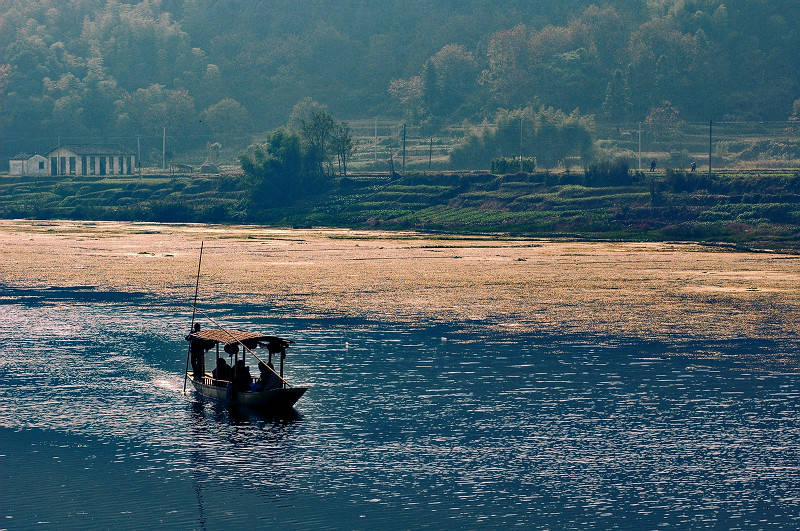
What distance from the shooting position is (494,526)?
3188 cm

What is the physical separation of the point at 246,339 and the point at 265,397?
3.40 meters

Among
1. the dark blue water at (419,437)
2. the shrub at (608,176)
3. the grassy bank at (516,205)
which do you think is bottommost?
the dark blue water at (419,437)

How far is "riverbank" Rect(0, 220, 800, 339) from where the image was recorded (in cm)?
6919

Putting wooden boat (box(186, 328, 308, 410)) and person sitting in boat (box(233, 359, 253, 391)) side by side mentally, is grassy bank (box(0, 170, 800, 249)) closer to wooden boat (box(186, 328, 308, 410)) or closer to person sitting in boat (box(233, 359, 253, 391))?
wooden boat (box(186, 328, 308, 410))

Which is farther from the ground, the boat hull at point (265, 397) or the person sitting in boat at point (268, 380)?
the person sitting in boat at point (268, 380)

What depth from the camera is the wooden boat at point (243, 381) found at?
4466 centimetres

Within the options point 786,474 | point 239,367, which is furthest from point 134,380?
point 786,474

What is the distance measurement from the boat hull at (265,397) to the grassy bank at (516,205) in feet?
292

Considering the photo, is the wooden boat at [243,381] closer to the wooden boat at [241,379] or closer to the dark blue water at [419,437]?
the wooden boat at [241,379]

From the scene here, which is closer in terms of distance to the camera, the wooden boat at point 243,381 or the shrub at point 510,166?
the wooden boat at point 243,381

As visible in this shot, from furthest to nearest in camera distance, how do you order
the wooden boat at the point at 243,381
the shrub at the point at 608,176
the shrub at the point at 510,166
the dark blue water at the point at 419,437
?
the shrub at the point at 510,166 → the shrub at the point at 608,176 → the wooden boat at the point at 243,381 → the dark blue water at the point at 419,437

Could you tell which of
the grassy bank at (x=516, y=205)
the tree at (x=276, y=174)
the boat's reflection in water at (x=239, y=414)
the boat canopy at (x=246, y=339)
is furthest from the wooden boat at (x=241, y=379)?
the tree at (x=276, y=174)

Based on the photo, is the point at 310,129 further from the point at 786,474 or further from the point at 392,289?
the point at 786,474

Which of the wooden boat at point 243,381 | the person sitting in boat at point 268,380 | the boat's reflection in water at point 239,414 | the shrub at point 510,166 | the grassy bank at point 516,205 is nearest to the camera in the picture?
the boat's reflection in water at point 239,414
